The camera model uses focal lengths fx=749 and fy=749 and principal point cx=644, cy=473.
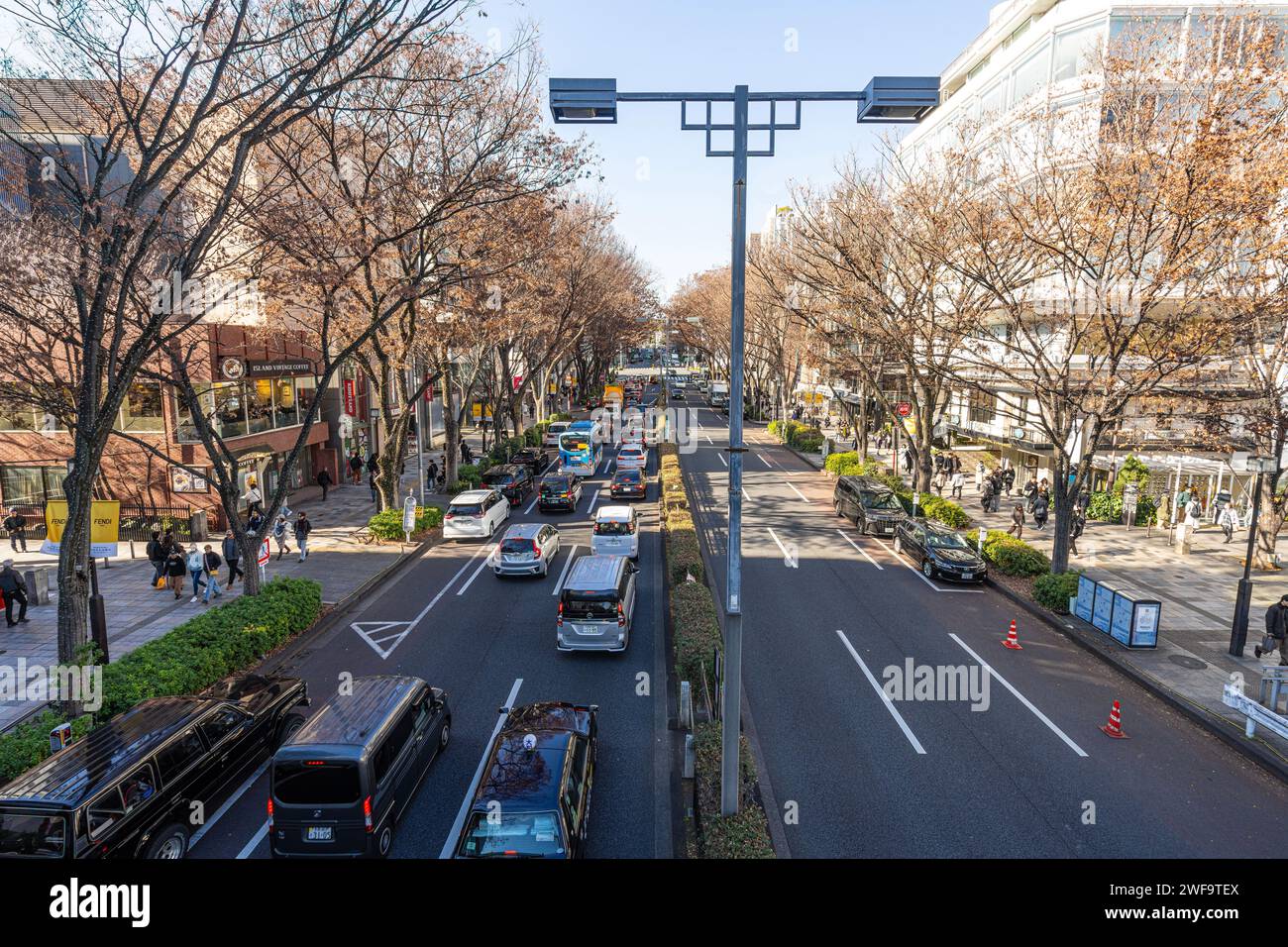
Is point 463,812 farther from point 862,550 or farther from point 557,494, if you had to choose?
point 557,494

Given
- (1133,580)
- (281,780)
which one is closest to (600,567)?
(281,780)

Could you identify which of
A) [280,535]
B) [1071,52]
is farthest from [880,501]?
[280,535]

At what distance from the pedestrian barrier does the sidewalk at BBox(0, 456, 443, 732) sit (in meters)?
20.1

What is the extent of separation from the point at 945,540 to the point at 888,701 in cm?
1028

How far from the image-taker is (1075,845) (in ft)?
33.0

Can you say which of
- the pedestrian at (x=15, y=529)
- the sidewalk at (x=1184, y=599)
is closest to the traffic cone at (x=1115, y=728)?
the sidewalk at (x=1184, y=599)

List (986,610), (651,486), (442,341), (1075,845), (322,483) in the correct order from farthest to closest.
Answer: (651,486) < (322,483) < (442,341) < (986,610) < (1075,845)

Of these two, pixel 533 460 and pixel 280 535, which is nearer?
pixel 280 535

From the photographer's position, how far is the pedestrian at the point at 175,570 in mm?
20016

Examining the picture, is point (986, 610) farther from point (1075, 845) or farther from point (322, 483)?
point (322, 483)

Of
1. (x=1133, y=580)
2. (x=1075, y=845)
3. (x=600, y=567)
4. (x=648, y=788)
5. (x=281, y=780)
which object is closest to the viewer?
(x=281, y=780)

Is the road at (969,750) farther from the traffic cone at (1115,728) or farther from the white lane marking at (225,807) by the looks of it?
the white lane marking at (225,807)

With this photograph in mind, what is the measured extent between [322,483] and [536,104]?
795 inches

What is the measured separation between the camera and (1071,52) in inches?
1118
